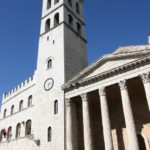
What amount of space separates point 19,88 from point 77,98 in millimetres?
12241

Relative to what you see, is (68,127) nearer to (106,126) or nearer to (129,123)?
(106,126)

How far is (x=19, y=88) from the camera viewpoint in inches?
1246

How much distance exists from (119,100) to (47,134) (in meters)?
7.95

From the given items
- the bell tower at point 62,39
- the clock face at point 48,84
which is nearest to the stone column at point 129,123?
the bell tower at point 62,39

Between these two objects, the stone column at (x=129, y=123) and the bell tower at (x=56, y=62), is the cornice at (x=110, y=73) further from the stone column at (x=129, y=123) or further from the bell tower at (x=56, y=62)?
the bell tower at (x=56, y=62)

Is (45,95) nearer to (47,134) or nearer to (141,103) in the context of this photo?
(47,134)

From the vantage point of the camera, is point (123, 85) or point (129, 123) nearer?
point (129, 123)

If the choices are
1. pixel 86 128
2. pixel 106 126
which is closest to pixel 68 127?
pixel 86 128

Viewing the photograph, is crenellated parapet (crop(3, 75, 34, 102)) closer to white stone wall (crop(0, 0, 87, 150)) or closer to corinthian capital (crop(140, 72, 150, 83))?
white stone wall (crop(0, 0, 87, 150))

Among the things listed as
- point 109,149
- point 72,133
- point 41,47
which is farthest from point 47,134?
point 41,47

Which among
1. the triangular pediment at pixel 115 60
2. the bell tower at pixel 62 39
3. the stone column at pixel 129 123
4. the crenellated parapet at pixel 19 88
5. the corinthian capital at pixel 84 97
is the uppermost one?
the bell tower at pixel 62 39

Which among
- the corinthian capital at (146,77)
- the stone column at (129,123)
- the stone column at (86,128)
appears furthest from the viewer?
the stone column at (86,128)

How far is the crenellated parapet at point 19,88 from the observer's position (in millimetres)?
30047

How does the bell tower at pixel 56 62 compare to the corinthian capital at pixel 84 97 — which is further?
the bell tower at pixel 56 62
